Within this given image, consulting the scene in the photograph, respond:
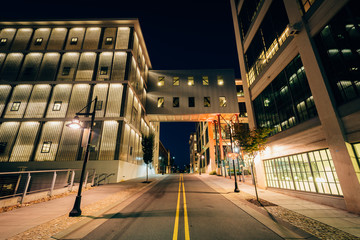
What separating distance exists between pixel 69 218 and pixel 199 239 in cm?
542

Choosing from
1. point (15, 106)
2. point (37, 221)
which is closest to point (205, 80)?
point (37, 221)

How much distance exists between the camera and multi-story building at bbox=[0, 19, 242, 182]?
835 inches

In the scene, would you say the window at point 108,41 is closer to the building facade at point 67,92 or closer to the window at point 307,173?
the building facade at point 67,92

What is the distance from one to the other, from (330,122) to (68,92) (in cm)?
3104

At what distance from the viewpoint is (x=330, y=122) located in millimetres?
7699

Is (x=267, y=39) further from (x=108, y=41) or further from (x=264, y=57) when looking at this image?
(x=108, y=41)

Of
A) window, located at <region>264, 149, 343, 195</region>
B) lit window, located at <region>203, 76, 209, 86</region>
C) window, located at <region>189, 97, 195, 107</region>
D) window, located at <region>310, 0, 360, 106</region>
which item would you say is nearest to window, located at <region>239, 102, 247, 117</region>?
lit window, located at <region>203, 76, 209, 86</region>

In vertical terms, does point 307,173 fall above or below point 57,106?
below

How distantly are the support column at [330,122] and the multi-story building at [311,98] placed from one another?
0.10 ft

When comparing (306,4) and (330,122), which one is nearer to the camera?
(330,122)

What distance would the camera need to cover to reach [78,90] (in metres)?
24.0

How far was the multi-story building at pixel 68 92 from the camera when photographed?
21203 millimetres

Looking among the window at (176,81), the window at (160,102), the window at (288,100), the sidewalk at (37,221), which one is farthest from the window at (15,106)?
the window at (288,100)

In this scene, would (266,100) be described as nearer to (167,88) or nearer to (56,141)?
(167,88)
